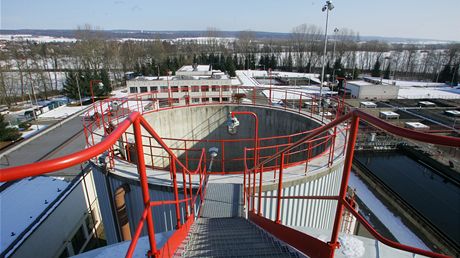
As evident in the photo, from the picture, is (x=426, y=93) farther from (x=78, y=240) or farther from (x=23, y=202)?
(x=23, y=202)

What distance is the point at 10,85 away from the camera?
4022 cm

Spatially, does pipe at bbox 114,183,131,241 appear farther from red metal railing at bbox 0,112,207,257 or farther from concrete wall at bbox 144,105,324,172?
concrete wall at bbox 144,105,324,172

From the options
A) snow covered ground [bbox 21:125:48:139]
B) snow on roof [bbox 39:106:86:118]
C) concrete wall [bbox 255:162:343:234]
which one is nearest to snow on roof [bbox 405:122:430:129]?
concrete wall [bbox 255:162:343:234]

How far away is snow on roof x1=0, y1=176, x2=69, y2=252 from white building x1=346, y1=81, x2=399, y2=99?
3936cm

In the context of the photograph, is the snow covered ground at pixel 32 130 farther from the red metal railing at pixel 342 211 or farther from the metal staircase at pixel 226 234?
the red metal railing at pixel 342 211

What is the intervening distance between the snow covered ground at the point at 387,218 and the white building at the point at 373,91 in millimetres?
26167

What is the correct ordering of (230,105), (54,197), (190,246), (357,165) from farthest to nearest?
(357,165)
(230,105)
(54,197)
(190,246)

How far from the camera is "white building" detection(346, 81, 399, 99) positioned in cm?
3872

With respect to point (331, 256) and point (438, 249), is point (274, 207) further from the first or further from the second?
point (438, 249)

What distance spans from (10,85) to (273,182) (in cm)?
5016

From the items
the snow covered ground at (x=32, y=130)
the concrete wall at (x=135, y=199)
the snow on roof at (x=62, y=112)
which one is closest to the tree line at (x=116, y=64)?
the snow on roof at (x=62, y=112)

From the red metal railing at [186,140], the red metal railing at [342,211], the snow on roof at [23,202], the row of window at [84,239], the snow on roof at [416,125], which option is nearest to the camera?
the red metal railing at [342,211]

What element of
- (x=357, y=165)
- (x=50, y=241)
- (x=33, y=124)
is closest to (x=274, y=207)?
(x=50, y=241)

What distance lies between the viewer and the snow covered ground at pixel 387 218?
38.3 ft
